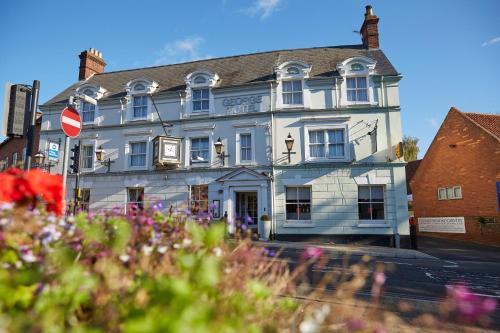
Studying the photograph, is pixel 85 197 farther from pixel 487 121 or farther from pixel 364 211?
pixel 487 121

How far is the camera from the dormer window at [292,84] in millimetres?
16578

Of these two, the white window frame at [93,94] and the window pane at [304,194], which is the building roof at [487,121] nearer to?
the window pane at [304,194]

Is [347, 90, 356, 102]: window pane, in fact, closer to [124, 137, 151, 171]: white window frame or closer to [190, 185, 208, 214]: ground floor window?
[190, 185, 208, 214]: ground floor window

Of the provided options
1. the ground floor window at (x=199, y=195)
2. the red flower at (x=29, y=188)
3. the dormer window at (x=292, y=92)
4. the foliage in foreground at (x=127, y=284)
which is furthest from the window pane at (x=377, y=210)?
the red flower at (x=29, y=188)

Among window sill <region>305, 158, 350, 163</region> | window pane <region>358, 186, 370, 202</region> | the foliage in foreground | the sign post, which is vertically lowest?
the foliage in foreground

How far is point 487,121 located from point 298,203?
1529 cm

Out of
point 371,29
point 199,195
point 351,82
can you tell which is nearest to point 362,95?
point 351,82

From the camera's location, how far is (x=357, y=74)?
16.2m

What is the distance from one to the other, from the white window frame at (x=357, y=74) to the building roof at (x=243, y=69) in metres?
0.47

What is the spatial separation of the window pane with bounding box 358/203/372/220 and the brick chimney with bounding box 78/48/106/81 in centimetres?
2100

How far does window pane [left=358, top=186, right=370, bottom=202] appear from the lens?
15.4 metres

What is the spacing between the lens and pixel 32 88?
16.7 ft

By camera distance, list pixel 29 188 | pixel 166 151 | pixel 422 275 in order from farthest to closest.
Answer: pixel 166 151 < pixel 422 275 < pixel 29 188

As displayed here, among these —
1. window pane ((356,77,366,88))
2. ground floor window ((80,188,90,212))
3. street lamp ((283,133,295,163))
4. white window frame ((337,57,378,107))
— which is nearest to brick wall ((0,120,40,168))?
ground floor window ((80,188,90,212))
